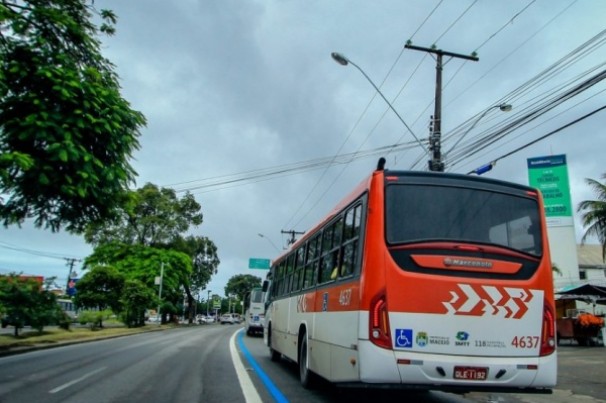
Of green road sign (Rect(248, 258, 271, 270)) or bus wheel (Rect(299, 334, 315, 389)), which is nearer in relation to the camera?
bus wheel (Rect(299, 334, 315, 389))

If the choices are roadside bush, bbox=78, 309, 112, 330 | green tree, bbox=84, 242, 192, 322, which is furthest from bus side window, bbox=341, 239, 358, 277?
green tree, bbox=84, 242, 192, 322

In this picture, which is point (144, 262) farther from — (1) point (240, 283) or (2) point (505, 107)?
(1) point (240, 283)

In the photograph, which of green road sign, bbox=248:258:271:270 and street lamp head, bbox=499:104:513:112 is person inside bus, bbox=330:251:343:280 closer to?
street lamp head, bbox=499:104:513:112

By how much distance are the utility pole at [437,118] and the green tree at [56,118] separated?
28.0 ft

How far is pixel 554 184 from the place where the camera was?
3919 centimetres

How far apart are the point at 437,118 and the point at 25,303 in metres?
16.1

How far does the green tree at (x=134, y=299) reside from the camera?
3843 cm

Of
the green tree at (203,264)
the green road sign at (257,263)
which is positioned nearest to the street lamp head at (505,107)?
the green road sign at (257,263)

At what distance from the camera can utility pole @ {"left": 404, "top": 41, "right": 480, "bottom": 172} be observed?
15555mm

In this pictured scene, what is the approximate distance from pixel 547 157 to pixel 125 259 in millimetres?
36701

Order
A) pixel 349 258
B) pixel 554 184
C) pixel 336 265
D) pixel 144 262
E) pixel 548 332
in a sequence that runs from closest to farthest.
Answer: pixel 548 332, pixel 349 258, pixel 336 265, pixel 554 184, pixel 144 262

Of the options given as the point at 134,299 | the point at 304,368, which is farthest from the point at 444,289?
the point at 134,299

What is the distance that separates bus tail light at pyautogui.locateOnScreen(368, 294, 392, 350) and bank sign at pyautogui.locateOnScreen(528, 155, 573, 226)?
36.9 m

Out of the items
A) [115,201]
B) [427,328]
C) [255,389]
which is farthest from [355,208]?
[115,201]
